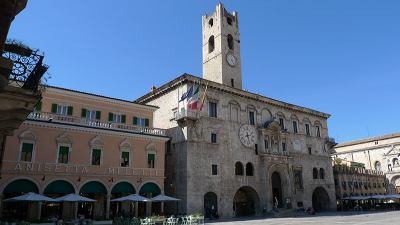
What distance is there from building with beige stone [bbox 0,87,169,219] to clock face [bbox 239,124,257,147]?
12.1 meters

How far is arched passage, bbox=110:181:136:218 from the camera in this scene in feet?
98.7

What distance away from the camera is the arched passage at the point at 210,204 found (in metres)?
37.0

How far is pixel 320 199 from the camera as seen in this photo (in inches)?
2144

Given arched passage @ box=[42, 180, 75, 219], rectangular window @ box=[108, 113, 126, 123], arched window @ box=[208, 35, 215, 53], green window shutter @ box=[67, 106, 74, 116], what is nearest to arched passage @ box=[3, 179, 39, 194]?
arched passage @ box=[42, 180, 75, 219]

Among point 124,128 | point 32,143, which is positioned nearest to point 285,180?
point 124,128

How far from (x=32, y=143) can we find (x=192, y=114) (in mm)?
16109

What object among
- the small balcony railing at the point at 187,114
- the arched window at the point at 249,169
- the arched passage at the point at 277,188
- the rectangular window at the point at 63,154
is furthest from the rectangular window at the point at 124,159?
the arched passage at the point at 277,188

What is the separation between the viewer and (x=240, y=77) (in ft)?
160

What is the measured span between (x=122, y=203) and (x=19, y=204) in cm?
863

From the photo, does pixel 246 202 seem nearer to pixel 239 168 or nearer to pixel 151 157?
pixel 239 168

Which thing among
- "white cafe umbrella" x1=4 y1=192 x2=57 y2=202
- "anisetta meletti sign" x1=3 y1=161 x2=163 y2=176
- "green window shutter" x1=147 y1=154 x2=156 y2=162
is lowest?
"white cafe umbrella" x1=4 y1=192 x2=57 y2=202

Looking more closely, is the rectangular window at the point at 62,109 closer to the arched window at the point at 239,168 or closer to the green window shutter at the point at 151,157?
the green window shutter at the point at 151,157

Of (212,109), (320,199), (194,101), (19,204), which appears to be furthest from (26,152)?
(320,199)

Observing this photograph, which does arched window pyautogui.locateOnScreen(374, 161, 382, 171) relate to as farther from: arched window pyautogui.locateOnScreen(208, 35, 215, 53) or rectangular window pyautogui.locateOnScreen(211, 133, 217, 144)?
rectangular window pyautogui.locateOnScreen(211, 133, 217, 144)
